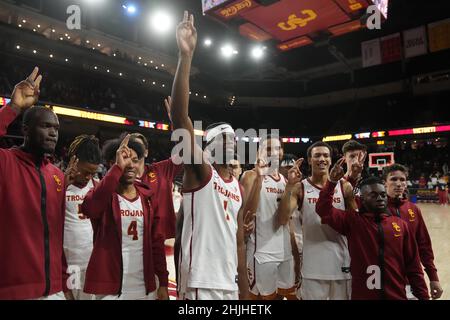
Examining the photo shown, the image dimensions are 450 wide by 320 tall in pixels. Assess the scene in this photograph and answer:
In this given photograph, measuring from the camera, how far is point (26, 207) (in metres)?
2.11

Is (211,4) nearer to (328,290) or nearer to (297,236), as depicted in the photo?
(297,236)

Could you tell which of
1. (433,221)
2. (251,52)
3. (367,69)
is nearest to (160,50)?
(251,52)

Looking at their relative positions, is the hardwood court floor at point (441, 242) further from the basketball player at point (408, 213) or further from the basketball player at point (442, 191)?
the basketball player at point (442, 191)

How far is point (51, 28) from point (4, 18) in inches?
78.4

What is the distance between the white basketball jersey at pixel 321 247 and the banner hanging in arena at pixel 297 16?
727cm

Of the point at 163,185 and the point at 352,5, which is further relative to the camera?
the point at 352,5

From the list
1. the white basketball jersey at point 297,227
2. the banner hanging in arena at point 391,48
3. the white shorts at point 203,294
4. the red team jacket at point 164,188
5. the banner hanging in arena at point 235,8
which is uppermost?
the banner hanging in arena at point 391,48

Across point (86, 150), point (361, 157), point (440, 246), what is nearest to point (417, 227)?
point (361, 157)

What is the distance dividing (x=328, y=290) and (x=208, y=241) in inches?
66.8

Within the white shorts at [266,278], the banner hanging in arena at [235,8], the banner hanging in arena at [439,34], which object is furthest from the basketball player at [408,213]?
the banner hanging in arena at [439,34]

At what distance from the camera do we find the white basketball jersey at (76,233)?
10.7 ft

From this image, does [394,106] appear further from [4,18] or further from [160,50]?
[4,18]

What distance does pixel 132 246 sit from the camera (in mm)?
2512

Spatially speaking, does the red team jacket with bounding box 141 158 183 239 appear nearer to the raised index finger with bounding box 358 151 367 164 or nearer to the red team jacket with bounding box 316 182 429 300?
the red team jacket with bounding box 316 182 429 300
